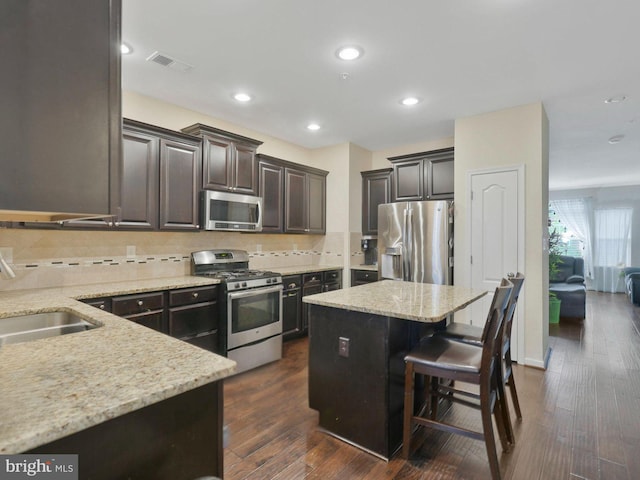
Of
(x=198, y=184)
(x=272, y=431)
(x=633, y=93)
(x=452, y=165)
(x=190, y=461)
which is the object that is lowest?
(x=272, y=431)

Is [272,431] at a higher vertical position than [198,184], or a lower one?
lower

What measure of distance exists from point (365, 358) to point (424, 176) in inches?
119

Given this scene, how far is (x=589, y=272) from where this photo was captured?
8.47m

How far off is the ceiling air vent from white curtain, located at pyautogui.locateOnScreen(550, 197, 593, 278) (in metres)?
9.66

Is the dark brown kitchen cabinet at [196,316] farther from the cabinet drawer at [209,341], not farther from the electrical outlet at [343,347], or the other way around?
the electrical outlet at [343,347]

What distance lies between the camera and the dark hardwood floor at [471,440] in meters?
1.86

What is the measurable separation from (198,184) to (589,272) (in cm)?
961

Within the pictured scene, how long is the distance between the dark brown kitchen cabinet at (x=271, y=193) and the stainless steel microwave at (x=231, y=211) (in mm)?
239

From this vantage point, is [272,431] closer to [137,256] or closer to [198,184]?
[137,256]

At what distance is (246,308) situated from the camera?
331 cm

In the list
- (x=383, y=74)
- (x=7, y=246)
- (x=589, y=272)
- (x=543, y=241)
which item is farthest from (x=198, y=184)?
(x=589, y=272)

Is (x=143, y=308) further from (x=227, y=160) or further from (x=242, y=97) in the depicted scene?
(x=242, y=97)

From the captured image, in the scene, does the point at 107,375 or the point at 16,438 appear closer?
the point at 16,438

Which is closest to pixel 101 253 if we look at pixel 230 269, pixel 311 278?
pixel 230 269
